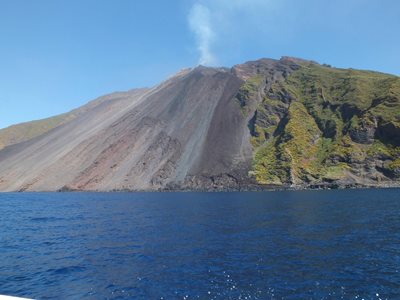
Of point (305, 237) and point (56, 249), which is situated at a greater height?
point (305, 237)

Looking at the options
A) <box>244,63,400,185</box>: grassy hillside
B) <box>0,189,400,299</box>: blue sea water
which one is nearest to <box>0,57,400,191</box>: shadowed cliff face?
<box>244,63,400,185</box>: grassy hillside

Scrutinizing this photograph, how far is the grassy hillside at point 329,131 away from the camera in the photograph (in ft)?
426

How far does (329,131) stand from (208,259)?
132568mm

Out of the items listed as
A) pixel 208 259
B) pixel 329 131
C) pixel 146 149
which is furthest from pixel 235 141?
pixel 208 259

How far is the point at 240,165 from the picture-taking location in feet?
465

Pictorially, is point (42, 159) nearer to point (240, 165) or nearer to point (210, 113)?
point (210, 113)

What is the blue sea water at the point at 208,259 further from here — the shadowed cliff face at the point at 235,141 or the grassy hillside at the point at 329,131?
the shadowed cliff face at the point at 235,141

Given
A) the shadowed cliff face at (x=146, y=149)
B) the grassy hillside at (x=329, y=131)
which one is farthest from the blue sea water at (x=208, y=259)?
the shadowed cliff face at (x=146, y=149)

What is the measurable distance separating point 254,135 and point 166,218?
362 feet

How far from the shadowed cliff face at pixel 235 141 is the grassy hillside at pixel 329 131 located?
0.38 m

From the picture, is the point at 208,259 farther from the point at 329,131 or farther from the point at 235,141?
the point at 329,131

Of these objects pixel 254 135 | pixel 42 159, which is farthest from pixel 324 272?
pixel 42 159

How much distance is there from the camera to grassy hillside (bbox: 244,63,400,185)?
5108 inches

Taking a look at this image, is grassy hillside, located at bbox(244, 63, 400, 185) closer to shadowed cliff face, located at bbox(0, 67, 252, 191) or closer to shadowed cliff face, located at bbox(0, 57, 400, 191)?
shadowed cliff face, located at bbox(0, 57, 400, 191)
